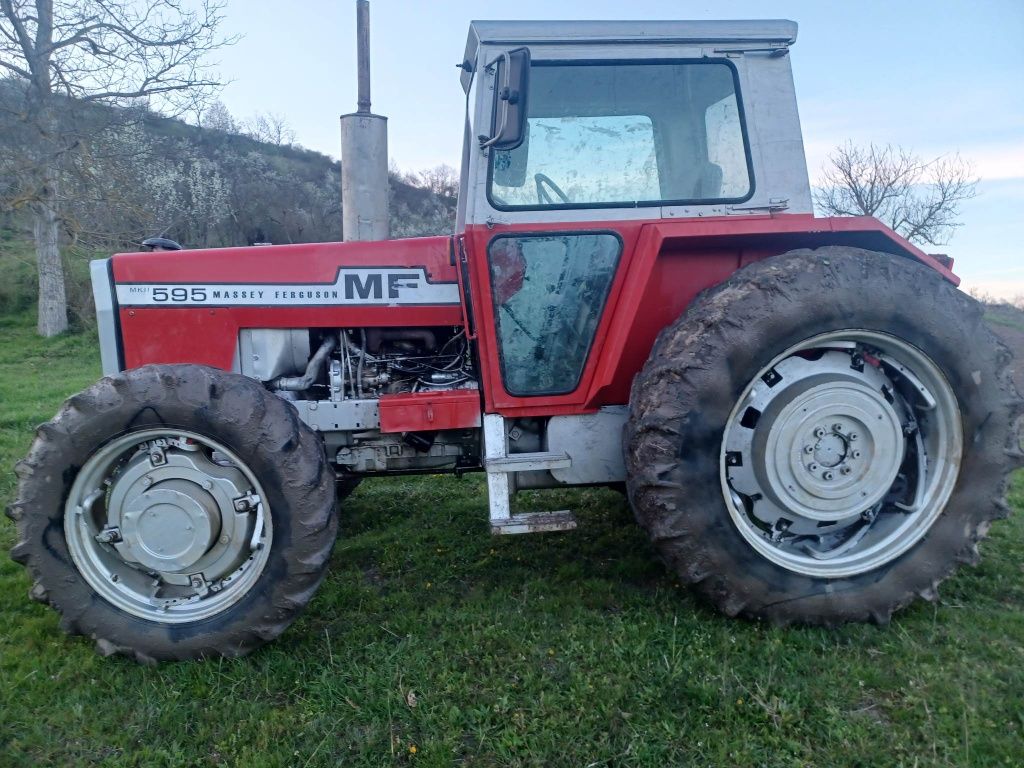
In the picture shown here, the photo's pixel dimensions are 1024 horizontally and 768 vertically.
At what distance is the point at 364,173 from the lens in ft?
13.5

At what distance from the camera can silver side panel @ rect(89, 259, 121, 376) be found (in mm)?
3238

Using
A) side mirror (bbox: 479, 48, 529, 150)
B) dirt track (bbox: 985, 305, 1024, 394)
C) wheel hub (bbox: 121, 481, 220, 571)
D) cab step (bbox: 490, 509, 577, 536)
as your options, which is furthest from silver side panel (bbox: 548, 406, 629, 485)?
dirt track (bbox: 985, 305, 1024, 394)

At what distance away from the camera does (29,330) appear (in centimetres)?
1529

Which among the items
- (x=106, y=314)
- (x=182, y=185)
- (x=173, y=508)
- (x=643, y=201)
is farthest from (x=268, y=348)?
(x=182, y=185)

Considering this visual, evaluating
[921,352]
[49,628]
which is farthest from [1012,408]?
[49,628]

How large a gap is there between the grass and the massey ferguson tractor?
0.65ft

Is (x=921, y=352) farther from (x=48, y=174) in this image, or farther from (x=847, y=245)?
(x=48, y=174)

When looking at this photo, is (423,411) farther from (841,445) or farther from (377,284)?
(841,445)

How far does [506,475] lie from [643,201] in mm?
1343

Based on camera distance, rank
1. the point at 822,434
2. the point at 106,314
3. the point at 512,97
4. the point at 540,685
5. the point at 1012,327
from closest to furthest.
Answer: the point at 540,685, the point at 512,97, the point at 822,434, the point at 106,314, the point at 1012,327

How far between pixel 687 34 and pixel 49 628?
3774mm

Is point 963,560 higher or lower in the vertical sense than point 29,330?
lower

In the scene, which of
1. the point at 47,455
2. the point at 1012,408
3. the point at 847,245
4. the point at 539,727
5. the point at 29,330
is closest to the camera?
the point at 539,727

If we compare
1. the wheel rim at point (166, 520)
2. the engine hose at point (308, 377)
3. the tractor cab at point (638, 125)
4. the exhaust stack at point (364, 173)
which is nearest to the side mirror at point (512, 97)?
the tractor cab at point (638, 125)
